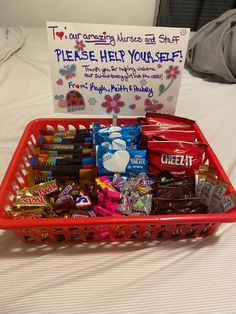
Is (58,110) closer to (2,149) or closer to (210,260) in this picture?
(2,149)

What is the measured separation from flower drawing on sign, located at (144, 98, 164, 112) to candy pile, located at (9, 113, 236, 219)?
0.02m

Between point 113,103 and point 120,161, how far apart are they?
172 millimetres

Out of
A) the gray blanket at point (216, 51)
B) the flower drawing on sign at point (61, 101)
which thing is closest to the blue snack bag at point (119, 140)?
the flower drawing on sign at point (61, 101)

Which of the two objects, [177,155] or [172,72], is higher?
[172,72]

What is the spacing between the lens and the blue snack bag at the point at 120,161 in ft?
1.95

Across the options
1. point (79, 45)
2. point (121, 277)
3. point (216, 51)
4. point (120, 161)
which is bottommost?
point (121, 277)

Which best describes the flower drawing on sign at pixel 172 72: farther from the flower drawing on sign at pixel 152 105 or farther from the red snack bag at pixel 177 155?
the red snack bag at pixel 177 155

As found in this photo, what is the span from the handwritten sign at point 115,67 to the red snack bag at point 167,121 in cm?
3

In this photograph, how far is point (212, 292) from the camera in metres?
0.45

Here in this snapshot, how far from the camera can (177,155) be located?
1.96 feet

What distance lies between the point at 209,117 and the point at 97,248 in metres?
0.66

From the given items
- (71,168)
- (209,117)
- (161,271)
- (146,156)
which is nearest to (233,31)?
(209,117)

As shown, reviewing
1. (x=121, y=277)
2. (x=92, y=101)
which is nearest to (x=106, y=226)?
(x=121, y=277)

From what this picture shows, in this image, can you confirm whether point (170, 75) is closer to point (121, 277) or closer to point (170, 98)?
point (170, 98)
